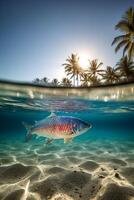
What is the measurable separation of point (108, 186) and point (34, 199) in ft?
8.37

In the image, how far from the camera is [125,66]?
54.3 metres

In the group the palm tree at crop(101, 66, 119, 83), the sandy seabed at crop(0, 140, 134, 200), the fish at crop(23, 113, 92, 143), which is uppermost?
the palm tree at crop(101, 66, 119, 83)

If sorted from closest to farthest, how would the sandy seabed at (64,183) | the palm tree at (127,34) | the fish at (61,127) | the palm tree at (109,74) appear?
the fish at (61,127) < the sandy seabed at (64,183) < the palm tree at (127,34) < the palm tree at (109,74)

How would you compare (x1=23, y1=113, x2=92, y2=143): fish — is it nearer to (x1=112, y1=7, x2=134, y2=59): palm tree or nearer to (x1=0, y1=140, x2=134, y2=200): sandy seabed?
(x1=0, y1=140, x2=134, y2=200): sandy seabed

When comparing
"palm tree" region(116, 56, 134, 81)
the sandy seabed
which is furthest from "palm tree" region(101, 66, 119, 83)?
the sandy seabed

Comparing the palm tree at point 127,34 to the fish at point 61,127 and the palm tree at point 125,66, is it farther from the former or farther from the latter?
the fish at point 61,127

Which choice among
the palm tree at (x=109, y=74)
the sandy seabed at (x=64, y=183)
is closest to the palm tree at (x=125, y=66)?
the palm tree at (x=109, y=74)

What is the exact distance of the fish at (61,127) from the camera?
5332mm

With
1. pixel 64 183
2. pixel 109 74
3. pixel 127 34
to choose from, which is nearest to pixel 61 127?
pixel 64 183

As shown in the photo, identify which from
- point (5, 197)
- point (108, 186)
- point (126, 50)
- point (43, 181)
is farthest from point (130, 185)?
point (126, 50)

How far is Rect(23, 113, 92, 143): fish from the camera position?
5.33 meters

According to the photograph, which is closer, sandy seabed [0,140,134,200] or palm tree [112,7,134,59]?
sandy seabed [0,140,134,200]

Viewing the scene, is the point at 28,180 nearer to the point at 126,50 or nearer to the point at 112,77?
the point at 126,50

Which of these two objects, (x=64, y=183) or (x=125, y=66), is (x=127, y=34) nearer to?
(x=125, y=66)
